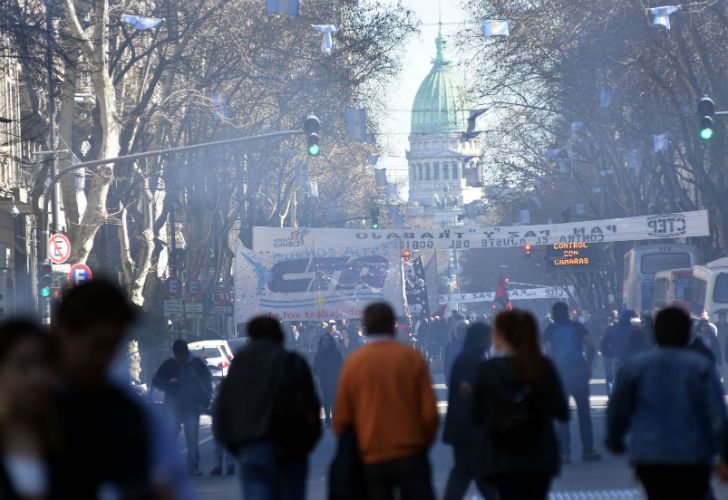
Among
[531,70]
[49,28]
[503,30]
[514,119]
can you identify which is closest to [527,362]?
[49,28]

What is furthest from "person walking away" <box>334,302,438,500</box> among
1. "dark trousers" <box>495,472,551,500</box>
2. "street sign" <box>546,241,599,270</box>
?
"street sign" <box>546,241,599,270</box>

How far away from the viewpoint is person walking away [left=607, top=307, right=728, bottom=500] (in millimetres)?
8039

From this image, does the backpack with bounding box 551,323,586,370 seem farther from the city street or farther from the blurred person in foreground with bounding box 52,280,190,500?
the blurred person in foreground with bounding box 52,280,190,500

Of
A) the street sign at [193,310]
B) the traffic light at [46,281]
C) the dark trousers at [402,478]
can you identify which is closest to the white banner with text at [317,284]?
the traffic light at [46,281]

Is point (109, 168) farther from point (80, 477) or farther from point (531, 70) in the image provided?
point (80, 477)

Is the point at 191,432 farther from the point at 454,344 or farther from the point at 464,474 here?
the point at 464,474

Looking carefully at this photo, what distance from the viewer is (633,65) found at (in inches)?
1550

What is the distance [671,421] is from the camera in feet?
26.5

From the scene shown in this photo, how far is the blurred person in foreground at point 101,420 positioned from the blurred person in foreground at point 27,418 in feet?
0.25

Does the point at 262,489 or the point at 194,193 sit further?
the point at 194,193

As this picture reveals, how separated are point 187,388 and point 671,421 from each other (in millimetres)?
10139

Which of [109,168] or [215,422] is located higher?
[109,168]

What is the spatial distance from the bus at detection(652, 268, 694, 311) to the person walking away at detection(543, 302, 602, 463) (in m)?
25.4

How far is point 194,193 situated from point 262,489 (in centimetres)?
3895
